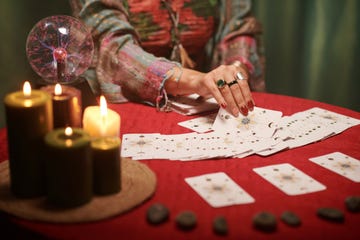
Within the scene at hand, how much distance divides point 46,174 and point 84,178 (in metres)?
0.09

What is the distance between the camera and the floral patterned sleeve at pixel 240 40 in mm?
2014

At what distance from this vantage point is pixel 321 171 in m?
1.18

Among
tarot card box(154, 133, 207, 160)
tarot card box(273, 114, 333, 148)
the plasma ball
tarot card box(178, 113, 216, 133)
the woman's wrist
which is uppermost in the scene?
the plasma ball

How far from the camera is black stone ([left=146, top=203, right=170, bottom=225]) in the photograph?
3.06 ft

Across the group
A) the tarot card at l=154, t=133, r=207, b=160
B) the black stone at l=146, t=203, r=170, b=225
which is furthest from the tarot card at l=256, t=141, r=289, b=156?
the black stone at l=146, t=203, r=170, b=225

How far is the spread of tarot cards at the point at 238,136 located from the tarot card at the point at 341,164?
0.30ft

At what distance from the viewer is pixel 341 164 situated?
1225 millimetres

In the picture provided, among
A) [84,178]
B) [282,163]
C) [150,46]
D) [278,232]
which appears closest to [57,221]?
[84,178]

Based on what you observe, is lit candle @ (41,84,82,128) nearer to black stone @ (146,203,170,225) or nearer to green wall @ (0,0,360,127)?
A: black stone @ (146,203,170,225)

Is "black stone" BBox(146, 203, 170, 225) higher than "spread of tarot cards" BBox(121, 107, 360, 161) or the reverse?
the reverse

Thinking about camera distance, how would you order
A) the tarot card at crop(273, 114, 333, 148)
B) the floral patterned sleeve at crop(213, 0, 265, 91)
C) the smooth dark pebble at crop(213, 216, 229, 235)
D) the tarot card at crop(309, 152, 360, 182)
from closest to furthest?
the smooth dark pebble at crop(213, 216, 229, 235) < the tarot card at crop(309, 152, 360, 182) < the tarot card at crop(273, 114, 333, 148) < the floral patterned sleeve at crop(213, 0, 265, 91)

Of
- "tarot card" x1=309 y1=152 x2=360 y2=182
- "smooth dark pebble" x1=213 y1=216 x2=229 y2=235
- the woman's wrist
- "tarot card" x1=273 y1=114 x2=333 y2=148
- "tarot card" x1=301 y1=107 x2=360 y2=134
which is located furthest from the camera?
the woman's wrist

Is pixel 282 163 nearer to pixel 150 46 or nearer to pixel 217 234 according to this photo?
pixel 217 234

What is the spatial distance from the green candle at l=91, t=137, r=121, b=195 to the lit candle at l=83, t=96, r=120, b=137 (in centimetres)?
3
